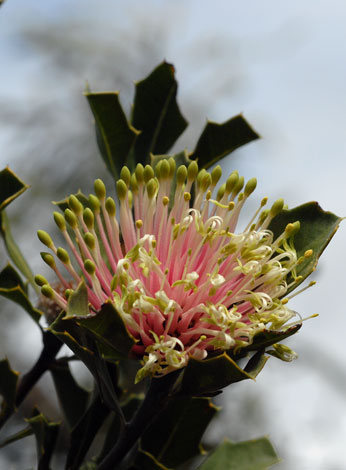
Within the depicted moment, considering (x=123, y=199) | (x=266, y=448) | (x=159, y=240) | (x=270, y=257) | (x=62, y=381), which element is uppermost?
(x=123, y=199)

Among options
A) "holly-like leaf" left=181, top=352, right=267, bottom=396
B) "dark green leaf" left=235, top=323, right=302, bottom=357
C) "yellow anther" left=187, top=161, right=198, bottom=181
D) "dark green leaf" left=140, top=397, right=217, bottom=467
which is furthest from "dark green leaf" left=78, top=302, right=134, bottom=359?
"dark green leaf" left=140, top=397, right=217, bottom=467

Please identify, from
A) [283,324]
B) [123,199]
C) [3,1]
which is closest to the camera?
[283,324]

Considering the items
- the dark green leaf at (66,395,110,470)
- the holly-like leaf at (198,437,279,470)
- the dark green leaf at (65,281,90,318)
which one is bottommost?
the holly-like leaf at (198,437,279,470)

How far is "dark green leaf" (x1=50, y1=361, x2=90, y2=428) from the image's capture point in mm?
1775

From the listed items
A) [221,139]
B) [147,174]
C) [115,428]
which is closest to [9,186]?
[147,174]

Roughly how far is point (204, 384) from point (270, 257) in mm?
353

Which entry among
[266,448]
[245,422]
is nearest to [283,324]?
[266,448]

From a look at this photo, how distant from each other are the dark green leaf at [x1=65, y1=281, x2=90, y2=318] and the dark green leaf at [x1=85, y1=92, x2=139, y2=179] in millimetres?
717

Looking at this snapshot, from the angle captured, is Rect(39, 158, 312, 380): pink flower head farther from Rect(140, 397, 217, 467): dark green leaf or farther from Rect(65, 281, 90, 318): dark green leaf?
Rect(140, 397, 217, 467): dark green leaf

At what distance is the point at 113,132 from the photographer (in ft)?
5.78

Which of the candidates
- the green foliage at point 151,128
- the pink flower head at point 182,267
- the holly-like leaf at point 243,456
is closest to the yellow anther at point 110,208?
the pink flower head at point 182,267

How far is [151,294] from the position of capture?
130 centimetres

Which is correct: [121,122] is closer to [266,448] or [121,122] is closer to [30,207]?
[266,448]

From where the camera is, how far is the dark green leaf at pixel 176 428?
167 centimetres
